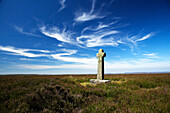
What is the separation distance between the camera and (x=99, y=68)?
10.2 metres

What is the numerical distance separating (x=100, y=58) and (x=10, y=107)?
8566 mm

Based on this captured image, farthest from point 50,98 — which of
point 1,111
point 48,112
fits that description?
point 1,111

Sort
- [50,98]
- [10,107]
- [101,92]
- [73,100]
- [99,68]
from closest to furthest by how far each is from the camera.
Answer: [10,107]
[50,98]
[73,100]
[101,92]
[99,68]

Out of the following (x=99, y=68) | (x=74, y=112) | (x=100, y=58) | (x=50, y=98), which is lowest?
(x=74, y=112)

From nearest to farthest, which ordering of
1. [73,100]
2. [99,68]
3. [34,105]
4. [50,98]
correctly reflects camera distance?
[34,105], [50,98], [73,100], [99,68]

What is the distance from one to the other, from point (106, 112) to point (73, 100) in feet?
3.92

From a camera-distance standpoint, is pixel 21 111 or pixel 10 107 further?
pixel 10 107

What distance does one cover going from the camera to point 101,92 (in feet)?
14.5

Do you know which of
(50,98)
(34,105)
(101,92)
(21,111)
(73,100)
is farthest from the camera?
(101,92)

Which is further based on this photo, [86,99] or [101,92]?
[101,92]

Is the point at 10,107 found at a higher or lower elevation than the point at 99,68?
lower

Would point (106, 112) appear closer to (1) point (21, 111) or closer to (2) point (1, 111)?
(1) point (21, 111)

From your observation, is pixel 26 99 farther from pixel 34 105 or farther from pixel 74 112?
pixel 74 112

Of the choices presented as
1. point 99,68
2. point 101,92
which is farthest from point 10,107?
point 99,68
